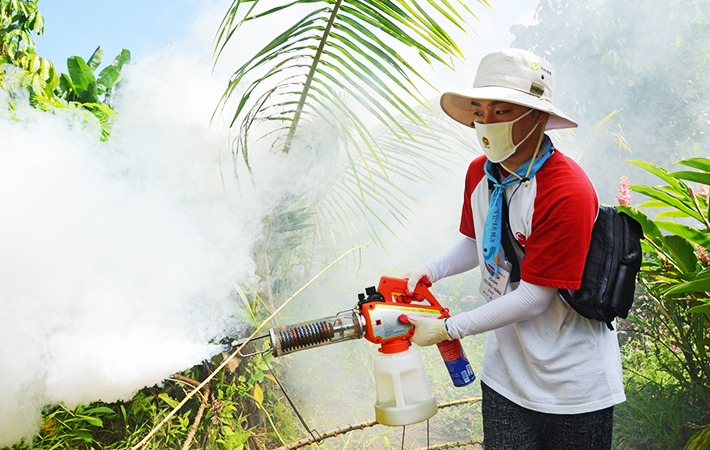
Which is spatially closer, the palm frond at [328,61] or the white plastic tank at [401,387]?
the white plastic tank at [401,387]

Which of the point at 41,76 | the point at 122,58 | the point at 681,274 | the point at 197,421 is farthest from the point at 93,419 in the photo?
the point at 681,274

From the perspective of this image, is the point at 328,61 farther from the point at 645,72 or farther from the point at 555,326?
the point at 645,72

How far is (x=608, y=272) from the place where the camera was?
102 cm

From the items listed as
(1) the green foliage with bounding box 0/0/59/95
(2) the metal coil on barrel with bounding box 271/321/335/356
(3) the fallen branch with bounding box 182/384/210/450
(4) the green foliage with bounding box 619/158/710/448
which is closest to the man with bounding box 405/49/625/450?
(2) the metal coil on barrel with bounding box 271/321/335/356

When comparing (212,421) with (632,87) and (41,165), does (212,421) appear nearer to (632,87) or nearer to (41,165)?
(41,165)

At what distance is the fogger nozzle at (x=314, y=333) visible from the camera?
107 cm

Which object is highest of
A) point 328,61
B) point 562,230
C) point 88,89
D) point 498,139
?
point 88,89

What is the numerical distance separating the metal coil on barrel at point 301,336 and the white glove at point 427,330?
0.74 ft

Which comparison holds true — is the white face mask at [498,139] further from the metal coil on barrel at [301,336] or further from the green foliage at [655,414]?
the green foliage at [655,414]

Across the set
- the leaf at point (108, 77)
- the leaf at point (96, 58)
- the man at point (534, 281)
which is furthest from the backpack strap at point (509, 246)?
the leaf at point (96, 58)

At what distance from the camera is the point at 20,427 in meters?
1.17

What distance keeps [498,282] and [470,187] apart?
0.33 metres

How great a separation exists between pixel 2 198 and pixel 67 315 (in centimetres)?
39

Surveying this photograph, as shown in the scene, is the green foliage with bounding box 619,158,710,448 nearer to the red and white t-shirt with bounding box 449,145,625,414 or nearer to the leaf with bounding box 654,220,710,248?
the leaf with bounding box 654,220,710,248
